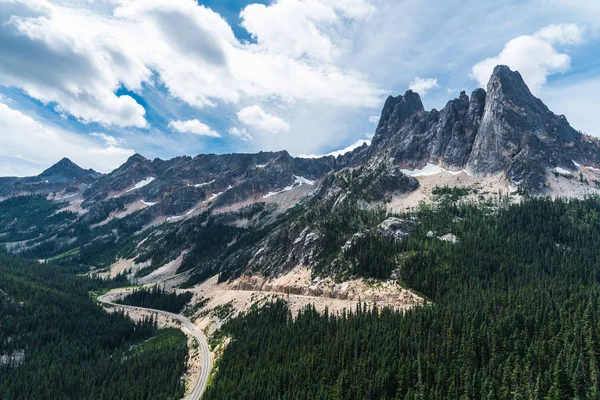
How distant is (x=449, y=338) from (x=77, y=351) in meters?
143

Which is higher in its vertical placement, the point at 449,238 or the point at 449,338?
the point at 449,238

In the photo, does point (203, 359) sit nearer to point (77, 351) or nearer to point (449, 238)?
point (77, 351)

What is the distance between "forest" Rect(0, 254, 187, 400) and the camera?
347 feet

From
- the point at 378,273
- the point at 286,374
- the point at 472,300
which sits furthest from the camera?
the point at 378,273

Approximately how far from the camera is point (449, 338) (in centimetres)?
8475

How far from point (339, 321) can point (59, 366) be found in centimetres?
10402

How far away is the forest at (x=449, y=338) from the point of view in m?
69.6

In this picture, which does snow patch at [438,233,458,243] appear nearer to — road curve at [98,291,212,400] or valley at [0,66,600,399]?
valley at [0,66,600,399]

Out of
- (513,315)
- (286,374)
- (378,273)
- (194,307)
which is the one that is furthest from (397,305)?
(194,307)

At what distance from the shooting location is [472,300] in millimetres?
108312

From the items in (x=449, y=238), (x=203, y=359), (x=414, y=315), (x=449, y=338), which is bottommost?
(x=203, y=359)

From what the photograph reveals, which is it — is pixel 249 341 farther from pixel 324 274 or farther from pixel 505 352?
pixel 505 352

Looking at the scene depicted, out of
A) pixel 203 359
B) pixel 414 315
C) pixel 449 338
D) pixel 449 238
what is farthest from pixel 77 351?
pixel 449 238

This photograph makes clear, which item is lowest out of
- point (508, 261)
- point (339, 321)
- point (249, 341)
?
point (249, 341)
